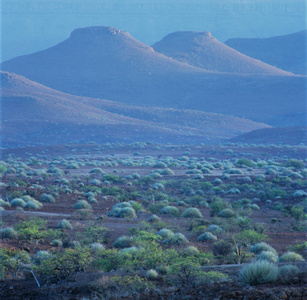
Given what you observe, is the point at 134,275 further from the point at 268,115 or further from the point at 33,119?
the point at 268,115

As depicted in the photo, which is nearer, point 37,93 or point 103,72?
point 37,93

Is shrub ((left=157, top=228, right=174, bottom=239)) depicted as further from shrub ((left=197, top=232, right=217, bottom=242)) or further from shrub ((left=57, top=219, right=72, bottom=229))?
shrub ((left=57, top=219, right=72, bottom=229))

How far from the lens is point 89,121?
94938 millimetres

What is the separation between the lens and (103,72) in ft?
445

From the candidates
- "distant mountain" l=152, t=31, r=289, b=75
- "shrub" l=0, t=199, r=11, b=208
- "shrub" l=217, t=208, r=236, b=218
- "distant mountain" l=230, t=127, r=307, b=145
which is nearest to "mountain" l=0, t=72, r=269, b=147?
"distant mountain" l=230, t=127, r=307, b=145

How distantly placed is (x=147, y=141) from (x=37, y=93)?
Answer: 34.8 meters

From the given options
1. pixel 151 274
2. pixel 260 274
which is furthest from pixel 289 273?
pixel 151 274

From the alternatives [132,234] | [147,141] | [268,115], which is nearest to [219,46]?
[268,115]

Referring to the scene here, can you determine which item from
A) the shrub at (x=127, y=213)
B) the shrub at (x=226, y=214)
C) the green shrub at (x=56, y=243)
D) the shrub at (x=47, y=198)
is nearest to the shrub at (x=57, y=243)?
the green shrub at (x=56, y=243)

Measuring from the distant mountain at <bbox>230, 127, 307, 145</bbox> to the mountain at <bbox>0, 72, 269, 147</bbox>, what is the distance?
663cm

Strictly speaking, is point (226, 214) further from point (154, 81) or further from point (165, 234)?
point (154, 81)

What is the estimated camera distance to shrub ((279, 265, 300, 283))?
29.7 ft

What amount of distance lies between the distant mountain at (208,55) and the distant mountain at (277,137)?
5477 centimetres

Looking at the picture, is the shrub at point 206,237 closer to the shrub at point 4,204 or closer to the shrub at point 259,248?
the shrub at point 259,248
